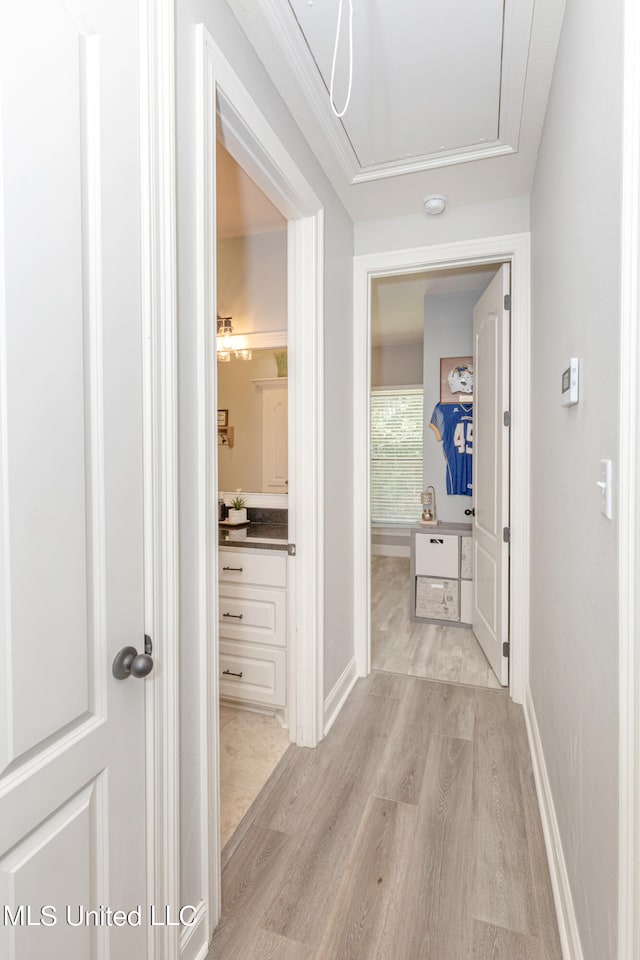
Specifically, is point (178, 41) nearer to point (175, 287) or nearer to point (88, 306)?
point (175, 287)

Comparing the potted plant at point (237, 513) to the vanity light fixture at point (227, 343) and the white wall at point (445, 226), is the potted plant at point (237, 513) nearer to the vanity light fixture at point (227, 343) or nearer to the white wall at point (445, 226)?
the vanity light fixture at point (227, 343)

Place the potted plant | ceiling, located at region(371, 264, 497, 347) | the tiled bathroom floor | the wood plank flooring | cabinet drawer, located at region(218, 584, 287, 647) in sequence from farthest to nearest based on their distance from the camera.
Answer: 1. ceiling, located at region(371, 264, 497, 347)
2. the potted plant
3. cabinet drawer, located at region(218, 584, 287, 647)
4. the tiled bathroom floor
5. the wood plank flooring

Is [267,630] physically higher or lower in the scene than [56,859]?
lower

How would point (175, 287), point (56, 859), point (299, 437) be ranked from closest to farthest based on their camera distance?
point (56, 859)
point (175, 287)
point (299, 437)

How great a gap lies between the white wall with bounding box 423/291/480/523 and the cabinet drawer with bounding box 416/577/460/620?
0.57 metres

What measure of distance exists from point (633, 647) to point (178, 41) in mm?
1600

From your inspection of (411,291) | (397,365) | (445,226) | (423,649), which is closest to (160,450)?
(445,226)

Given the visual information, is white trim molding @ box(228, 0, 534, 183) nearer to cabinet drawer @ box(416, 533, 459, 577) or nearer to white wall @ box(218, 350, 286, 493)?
white wall @ box(218, 350, 286, 493)

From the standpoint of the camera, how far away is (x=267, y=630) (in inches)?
92.9

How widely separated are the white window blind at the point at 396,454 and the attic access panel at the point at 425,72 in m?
4.07

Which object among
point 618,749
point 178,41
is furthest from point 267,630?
point 178,41

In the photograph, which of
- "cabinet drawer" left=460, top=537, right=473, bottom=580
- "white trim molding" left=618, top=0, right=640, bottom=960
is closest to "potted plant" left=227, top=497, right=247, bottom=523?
"cabinet drawer" left=460, top=537, right=473, bottom=580

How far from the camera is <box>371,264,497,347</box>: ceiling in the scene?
3.47m

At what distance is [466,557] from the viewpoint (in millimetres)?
3518
